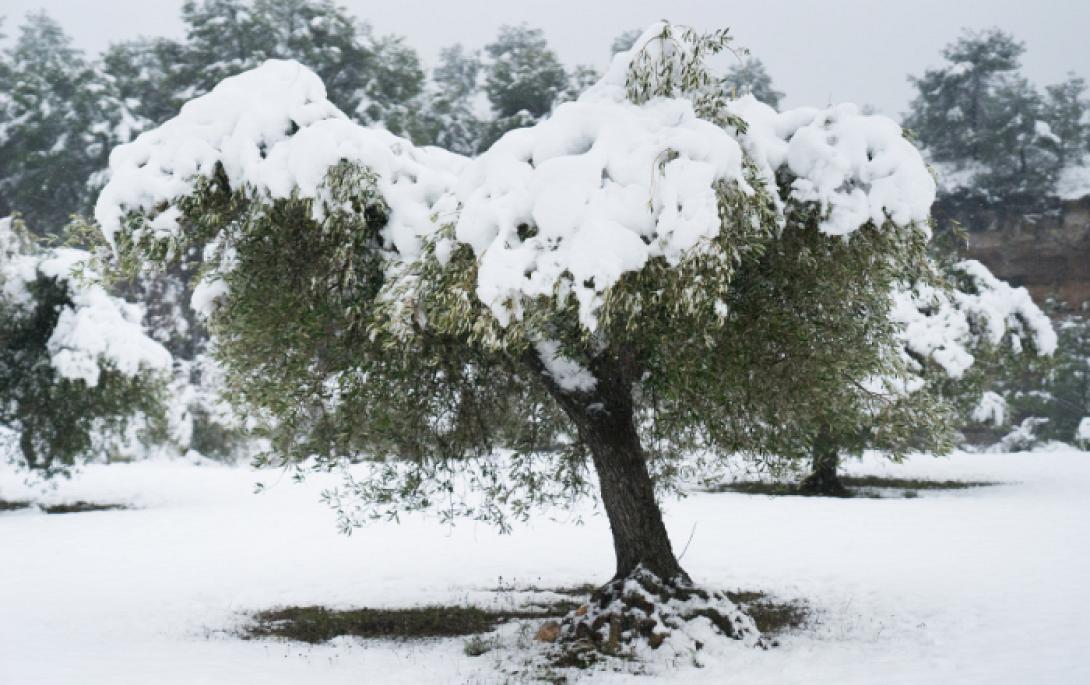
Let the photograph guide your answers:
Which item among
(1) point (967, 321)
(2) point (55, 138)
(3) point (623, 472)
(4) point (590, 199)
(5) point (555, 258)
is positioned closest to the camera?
(5) point (555, 258)

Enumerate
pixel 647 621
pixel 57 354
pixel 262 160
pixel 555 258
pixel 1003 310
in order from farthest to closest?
pixel 1003 310
pixel 57 354
pixel 647 621
pixel 262 160
pixel 555 258

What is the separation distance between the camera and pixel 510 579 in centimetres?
1312

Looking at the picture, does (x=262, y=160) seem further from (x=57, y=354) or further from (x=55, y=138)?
(x=55, y=138)

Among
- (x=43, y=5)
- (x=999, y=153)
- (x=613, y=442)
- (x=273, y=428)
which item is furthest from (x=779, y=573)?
(x=43, y=5)

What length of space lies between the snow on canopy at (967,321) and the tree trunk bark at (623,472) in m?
12.6

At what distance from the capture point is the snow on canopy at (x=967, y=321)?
20.4 meters

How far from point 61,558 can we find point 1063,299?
142ft

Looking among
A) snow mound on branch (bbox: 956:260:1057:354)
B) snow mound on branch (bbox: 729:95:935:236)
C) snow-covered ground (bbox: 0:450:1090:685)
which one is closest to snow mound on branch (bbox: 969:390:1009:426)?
snow-covered ground (bbox: 0:450:1090:685)

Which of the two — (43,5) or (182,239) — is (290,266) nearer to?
(182,239)

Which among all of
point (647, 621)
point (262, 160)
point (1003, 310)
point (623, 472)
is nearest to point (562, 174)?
point (262, 160)

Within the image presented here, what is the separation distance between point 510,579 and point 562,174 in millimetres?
8129

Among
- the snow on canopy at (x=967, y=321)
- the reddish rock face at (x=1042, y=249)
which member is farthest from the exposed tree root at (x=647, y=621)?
the reddish rock face at (x=1042, y=249)

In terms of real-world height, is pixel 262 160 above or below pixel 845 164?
above

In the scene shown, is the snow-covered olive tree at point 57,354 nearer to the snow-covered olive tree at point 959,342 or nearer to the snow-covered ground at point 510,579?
the snow-covered ground at point 510,579
